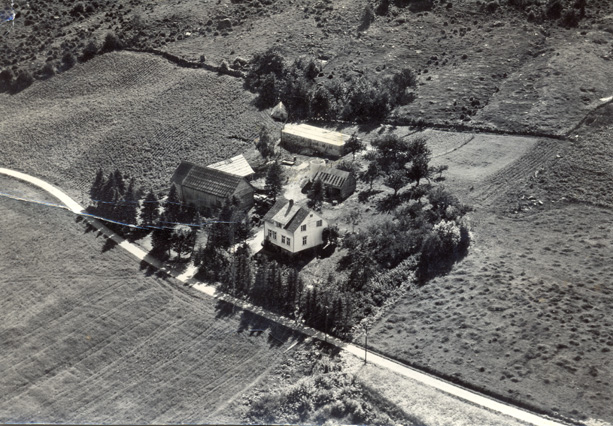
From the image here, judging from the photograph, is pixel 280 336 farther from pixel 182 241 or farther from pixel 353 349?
pixel 182 241

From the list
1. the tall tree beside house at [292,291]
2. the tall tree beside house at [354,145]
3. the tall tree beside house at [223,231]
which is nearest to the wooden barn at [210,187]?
the tall tree beside house at [223,231]

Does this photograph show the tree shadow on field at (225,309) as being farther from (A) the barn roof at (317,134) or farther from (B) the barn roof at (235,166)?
(A) the barn roof at (317,134)

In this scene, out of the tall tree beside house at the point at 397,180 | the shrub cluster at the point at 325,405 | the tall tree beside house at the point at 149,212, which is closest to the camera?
the shrub cluster at the point at 325,405

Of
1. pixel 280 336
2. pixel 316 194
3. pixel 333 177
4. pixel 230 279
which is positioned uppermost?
pixel 333 177

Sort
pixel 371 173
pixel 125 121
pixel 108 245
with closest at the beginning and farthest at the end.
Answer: pixel 108 245 → pixel 371 173 → pixel 125 121

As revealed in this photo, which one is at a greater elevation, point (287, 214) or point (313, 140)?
point (313, 140)

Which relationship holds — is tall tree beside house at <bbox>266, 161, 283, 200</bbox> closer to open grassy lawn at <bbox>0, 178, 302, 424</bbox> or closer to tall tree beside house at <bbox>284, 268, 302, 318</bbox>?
tall tree beside house at <bbox>284, 268, 302, 318</bbox>

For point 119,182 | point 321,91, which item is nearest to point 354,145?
point 321,91

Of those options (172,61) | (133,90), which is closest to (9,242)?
(133,90)
